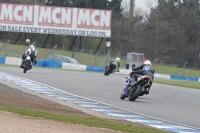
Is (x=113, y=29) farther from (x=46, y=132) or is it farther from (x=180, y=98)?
(x=46, y=132)

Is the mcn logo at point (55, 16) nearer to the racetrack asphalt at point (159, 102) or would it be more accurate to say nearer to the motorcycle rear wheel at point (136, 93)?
the racetrack asphalt at point (159, 102)

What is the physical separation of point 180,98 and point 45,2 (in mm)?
56046

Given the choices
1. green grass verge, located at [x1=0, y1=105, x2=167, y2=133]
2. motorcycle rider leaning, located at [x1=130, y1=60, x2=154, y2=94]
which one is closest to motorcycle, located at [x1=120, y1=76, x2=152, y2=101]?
motorcycle rider leaning, located at [x1=130, y1=60, x2=154, y2=94]

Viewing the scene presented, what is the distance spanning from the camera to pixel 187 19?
75.5 metres

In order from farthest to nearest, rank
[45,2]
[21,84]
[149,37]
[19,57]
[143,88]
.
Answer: [45,2]
[149,37]
[19,57]
[21,84]
[143,88]

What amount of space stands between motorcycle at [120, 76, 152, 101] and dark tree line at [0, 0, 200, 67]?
48357mm

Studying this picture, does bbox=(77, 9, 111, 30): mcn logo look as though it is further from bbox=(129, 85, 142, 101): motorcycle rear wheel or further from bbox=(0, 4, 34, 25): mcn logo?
bbox=(129, 85, 142, 101): motorcycle rear wheel

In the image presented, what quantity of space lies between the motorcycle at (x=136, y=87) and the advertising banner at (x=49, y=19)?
3477cm

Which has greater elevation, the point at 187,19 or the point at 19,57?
the point at 187,19

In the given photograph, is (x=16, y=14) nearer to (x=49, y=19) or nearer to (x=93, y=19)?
(x=49, y=19)

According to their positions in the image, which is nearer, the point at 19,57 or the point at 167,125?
the point at 167,125

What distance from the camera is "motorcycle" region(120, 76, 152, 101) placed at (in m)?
18.5

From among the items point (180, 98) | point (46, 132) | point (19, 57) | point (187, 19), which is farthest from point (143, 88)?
point (187, 19)

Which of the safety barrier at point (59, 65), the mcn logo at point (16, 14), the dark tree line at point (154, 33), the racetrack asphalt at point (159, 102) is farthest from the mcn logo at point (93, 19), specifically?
the racetrack asphalt at point (159, 102)
